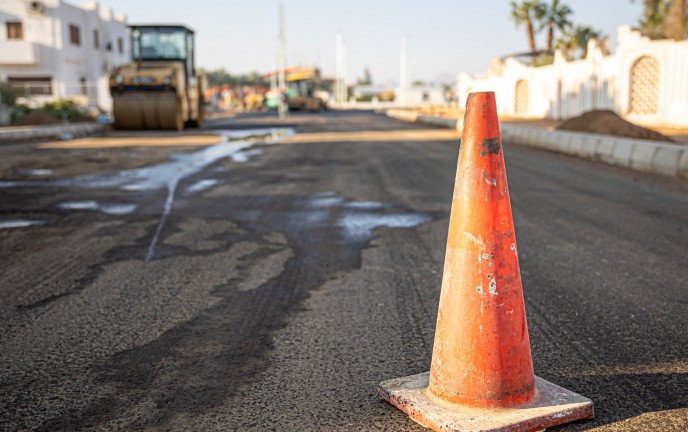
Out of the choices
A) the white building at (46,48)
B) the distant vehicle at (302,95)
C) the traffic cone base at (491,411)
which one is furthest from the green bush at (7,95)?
the traffic cone base at (491,411)

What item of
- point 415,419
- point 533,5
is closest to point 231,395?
point 415,419

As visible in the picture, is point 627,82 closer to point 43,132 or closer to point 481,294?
point 43,132

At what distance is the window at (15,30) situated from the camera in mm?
46094

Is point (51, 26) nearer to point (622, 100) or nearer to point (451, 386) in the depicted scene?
point (622, 100)

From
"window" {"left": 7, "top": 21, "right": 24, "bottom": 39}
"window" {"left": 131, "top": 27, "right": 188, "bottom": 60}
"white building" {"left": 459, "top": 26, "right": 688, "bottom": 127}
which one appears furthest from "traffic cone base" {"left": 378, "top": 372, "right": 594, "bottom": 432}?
"window" {"left": 7, "top": 21, "right": 24, "bottom": 39}

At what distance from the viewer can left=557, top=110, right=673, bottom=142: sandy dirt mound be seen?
1470 cm

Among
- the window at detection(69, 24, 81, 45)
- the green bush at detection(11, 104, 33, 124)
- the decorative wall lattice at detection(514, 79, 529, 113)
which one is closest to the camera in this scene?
the green bush at detection(11, 104, 33, 124)

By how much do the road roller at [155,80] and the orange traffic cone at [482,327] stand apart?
20.5 m

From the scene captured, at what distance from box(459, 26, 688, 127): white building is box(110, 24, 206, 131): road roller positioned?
1506 cm

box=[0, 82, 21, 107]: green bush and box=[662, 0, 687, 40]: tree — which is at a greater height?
box=[662, 0, 687, 40]: tree

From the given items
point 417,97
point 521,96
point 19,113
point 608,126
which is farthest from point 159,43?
point 417,97

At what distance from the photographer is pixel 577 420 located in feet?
8.54

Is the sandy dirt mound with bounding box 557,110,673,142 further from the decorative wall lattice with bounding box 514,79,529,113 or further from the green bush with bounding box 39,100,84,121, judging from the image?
the green bush with bounding box 39,100,84,121

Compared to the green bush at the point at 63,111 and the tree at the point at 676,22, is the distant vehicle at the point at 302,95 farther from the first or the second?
the tree at the point at 676,22
